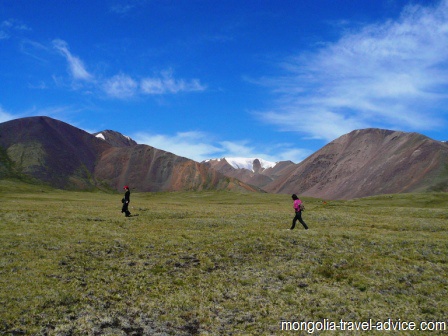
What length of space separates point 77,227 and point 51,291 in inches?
669

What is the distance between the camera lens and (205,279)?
2053 centimetres

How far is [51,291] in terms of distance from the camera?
1722cm

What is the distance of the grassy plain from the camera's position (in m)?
15.3

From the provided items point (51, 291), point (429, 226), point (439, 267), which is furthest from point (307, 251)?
point (429, 226)

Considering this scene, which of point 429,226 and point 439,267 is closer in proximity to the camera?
point 439,267

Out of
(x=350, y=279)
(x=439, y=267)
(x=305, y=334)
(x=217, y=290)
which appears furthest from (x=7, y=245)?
(x=439, y=267)

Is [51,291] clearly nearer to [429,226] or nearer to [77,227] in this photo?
[77,227]

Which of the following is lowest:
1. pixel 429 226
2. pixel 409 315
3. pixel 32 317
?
pixel 32 317

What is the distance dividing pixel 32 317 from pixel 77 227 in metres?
19.7

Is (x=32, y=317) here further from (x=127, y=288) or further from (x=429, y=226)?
(x=429, y=226)

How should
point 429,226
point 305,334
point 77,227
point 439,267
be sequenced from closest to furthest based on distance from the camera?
point 305,334
point 439,267
point 77,227
point 429,226

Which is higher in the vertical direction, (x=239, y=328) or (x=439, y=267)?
(x=439, y=267)

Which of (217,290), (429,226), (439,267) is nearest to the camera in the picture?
(217,290)

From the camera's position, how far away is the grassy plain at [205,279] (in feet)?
50.1
